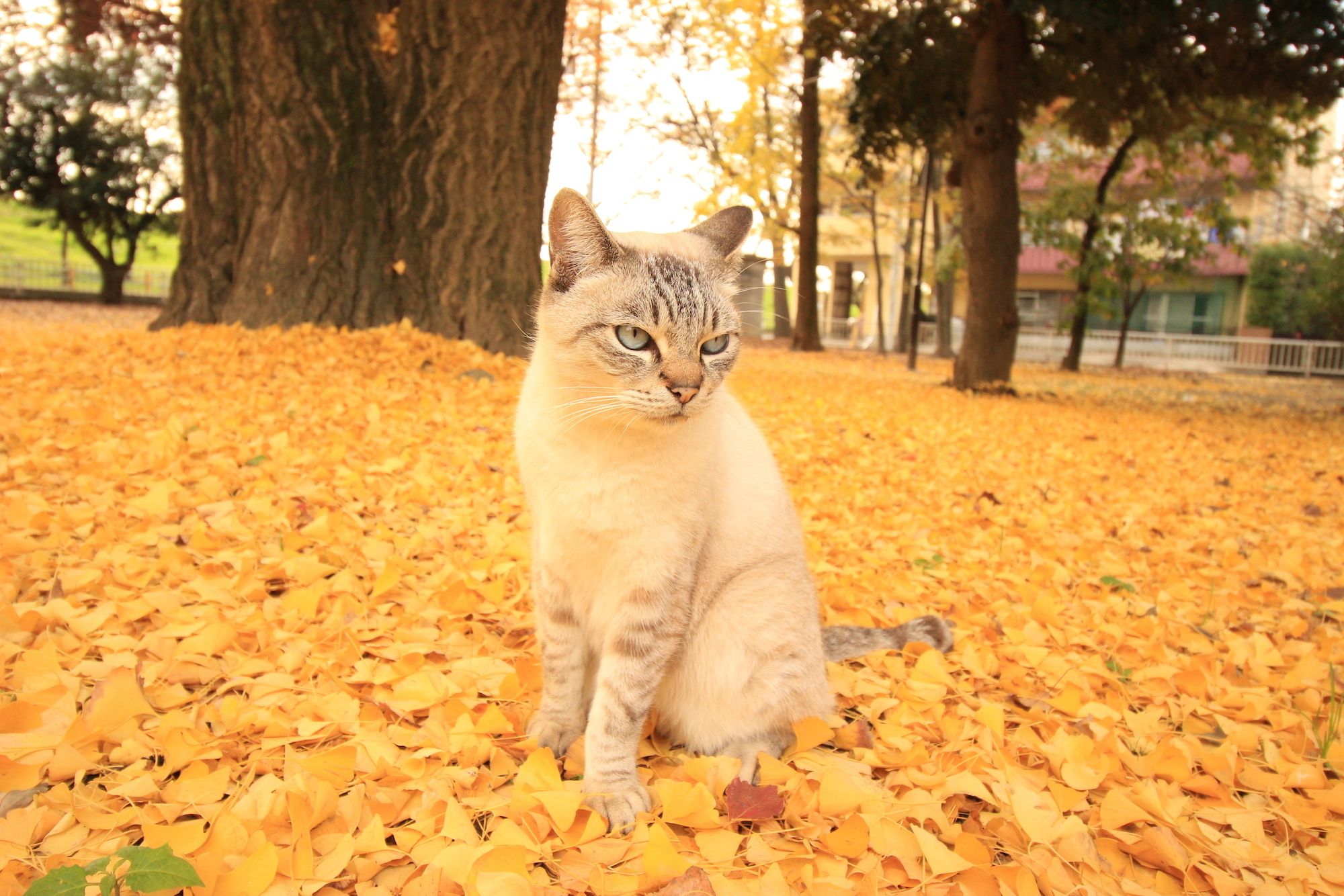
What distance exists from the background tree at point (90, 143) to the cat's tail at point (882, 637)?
24102mm

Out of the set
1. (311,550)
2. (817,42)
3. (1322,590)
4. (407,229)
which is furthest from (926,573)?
(817,42)

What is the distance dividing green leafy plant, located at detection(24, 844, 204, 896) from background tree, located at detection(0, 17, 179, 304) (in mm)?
24223

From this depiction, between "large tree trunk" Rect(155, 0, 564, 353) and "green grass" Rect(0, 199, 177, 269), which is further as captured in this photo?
"green grass" Rect(0, 199, 177, 269)

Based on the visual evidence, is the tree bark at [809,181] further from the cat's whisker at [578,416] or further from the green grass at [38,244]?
the green grass at [38,244]

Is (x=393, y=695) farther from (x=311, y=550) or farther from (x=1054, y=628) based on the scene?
(x=1054, y=628)

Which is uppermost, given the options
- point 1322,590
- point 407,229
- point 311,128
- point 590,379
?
point 311,128

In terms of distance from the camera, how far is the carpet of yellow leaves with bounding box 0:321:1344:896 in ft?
5.81

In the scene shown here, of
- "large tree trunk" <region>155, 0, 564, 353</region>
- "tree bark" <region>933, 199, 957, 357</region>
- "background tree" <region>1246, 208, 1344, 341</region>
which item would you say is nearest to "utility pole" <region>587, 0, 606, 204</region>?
"tree bark" <region>933, 199, 957, 357</region>

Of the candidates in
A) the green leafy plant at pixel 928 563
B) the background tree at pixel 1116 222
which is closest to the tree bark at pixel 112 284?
the background tree at pixel 1116 222

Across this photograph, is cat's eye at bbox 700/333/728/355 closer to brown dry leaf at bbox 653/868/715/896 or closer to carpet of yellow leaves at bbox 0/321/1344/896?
carpet of yellow leaves at bbox 0/321/1344/896

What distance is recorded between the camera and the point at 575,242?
81.2 inches

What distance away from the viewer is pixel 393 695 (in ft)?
7.57

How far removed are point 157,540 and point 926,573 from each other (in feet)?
11.1

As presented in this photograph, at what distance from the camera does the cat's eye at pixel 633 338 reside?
201cm
